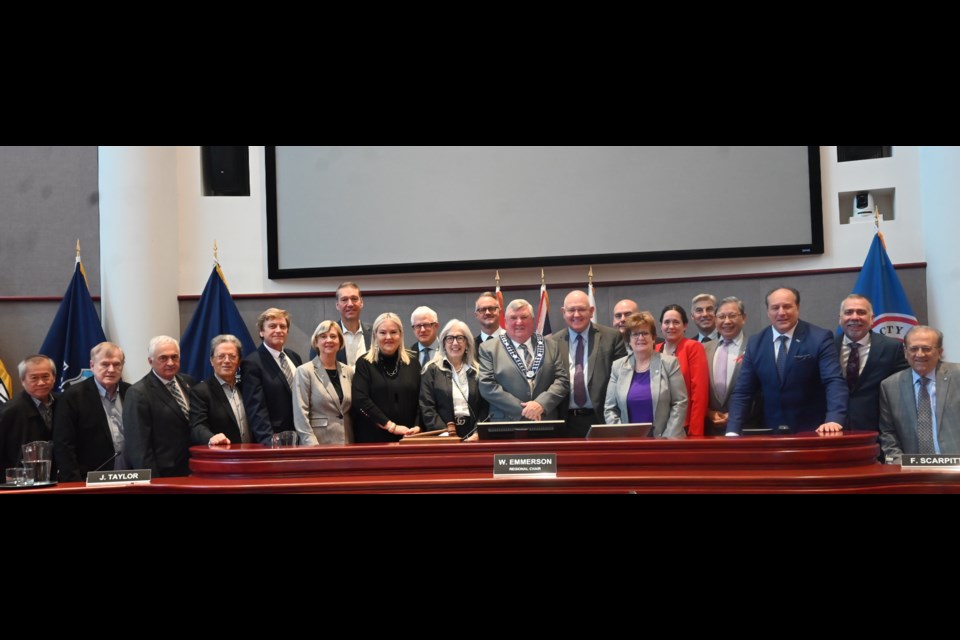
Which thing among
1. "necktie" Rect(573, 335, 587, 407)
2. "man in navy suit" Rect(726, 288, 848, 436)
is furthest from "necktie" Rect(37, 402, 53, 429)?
"man in navy suit" Rect(726, 288, 848, 436)

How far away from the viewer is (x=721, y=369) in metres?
4.81

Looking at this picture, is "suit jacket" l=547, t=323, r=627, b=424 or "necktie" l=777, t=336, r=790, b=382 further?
"suit jacket" l=547, t=323, r=627, b=424

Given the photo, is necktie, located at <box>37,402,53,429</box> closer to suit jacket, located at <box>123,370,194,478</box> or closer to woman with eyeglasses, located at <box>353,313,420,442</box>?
suit jacket, located at <box>123,370,194,478</box>

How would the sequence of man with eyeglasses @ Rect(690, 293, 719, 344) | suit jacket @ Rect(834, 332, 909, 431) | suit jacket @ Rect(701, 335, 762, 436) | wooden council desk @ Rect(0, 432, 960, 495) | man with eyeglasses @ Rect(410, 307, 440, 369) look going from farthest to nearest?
man with eyeglasses @ Rect(690, 293, 719, 344)
man with eyeglasses @ Rect(410, 307, 440, 369)
suit jacket @ Rect(701, 335, 762, 436)
suit jacket @ Rect(834, 332, 909, 431)
wooden council desk @ Rect(0, 432, 960, 495)

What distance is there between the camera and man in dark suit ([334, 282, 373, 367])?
538 cm

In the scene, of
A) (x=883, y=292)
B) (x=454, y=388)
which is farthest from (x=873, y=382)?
(x=883, y=292)

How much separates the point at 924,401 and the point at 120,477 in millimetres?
3541

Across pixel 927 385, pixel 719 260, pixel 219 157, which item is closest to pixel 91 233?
pixel 219 157

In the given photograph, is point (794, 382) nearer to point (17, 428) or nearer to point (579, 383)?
point (579, 383)

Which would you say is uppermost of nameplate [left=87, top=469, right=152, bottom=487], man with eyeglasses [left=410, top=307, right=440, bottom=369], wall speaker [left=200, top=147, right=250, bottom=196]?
wall speaker [left=200, top=147, right=250, bottom=196]

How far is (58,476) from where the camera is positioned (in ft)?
13.5

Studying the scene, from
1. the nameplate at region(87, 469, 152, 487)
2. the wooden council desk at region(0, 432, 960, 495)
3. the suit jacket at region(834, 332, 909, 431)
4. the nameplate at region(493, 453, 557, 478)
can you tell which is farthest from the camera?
the suit jacket at region(834, 332, 909, 431)

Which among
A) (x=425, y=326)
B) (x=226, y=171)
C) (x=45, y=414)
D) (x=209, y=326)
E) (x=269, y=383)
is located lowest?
(x=45, y=414)

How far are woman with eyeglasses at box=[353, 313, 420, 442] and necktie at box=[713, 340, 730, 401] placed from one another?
1.66 metres
